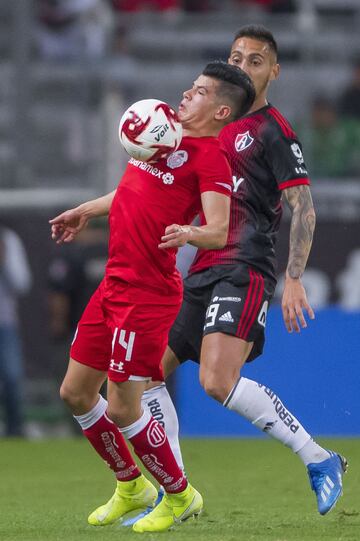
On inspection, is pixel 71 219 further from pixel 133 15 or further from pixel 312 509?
pixel 133 15

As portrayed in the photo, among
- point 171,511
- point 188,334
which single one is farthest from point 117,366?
point 188,334

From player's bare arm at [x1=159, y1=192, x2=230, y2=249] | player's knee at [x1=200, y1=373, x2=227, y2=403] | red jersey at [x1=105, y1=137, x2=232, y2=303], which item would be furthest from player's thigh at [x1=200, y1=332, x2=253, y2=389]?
player's bare arm at [x1=159, y1=192, x2=230, y2=249]

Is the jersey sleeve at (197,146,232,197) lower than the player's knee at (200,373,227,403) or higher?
higher

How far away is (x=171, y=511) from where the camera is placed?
6398mm

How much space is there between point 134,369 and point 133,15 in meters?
10.9

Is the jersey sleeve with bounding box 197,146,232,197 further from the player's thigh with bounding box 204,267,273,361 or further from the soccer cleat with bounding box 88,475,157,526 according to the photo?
the soccer cleat with bounding box 88,475,157,526

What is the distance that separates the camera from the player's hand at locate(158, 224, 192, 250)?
574cm

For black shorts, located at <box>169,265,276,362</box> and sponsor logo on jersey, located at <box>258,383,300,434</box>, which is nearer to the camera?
sponsor logo on jersey, located at <box>258,383,300,434</box>

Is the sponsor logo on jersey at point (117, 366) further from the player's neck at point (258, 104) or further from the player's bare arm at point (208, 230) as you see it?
the player's neck at point (258, 104)

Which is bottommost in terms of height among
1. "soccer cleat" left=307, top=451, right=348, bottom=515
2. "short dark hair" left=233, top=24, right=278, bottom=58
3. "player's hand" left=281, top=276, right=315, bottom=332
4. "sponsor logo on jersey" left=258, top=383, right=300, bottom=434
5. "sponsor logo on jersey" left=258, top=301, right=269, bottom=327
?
"soccer cleat" left=307, top=451, right=348, bottom=515

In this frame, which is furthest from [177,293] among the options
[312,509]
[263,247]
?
[312,509]

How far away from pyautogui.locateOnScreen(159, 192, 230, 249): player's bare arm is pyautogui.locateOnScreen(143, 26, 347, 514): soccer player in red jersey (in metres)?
0.72

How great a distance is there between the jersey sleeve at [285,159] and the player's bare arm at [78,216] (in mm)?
894

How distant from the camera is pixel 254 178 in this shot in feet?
23.1
